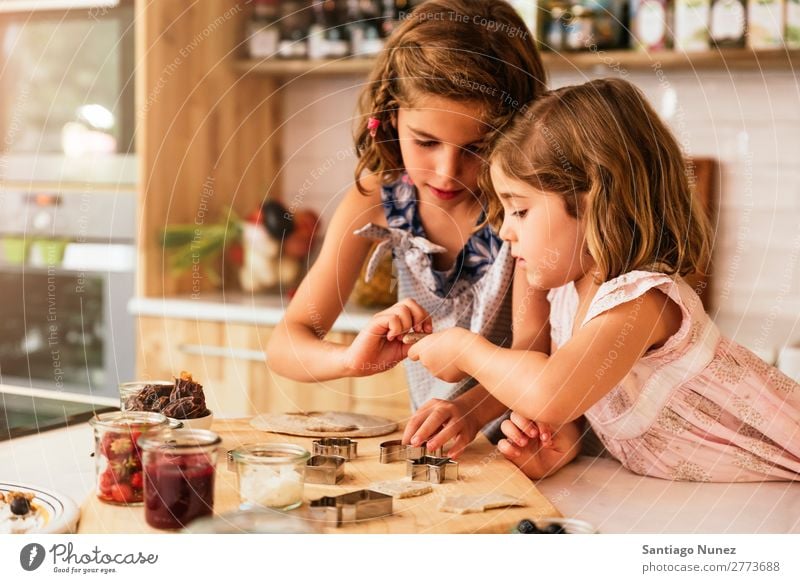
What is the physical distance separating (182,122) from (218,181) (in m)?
0.16

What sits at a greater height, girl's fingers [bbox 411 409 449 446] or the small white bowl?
the small white bowl

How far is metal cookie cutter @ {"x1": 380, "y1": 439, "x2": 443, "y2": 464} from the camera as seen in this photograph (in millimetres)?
816

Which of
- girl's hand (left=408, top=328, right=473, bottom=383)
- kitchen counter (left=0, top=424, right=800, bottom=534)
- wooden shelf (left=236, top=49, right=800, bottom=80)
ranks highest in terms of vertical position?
wooden shelf (left=236, top=49, right=800, bottom=80)

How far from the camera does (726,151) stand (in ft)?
5.95

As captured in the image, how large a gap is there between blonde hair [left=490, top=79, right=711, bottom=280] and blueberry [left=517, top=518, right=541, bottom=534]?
316 mm

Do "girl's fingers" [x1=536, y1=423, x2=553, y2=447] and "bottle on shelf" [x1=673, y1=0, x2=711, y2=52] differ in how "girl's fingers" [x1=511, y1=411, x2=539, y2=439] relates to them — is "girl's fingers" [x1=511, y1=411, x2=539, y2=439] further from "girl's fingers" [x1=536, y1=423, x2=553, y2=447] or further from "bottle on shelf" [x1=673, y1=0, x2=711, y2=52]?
"bottle on shelf" [x1=673, y1=0, x2=711, y2=52]

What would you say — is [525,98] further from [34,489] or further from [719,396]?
[34,489]

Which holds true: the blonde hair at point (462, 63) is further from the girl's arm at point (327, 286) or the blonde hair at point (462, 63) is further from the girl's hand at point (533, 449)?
the girl's hand at point (533, 449)

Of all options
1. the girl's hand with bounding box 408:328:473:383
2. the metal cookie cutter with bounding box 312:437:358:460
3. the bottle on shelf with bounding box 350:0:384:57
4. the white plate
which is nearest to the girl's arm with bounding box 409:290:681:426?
the girl's hand with bounding box 408:328:473:383

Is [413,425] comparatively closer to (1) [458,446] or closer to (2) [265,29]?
(1) [458,446]

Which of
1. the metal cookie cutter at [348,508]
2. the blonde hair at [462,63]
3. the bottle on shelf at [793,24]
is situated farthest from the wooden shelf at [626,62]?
the metal cookie cutter at [348,508]

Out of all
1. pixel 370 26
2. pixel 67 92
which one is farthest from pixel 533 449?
pixel 67 92

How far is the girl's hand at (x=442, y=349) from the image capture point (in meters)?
0.87
